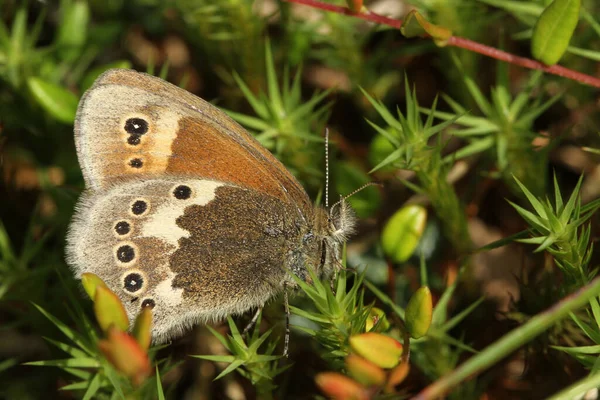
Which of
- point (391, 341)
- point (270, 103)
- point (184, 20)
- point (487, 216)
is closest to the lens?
point (391, 341)

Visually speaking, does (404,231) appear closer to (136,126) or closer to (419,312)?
(419,312)

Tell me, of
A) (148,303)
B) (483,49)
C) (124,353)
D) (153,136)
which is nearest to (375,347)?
(124,353)

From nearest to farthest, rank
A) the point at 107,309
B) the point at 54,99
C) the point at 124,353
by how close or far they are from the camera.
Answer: the point at 124,353 < the point at 107,309 < the point at 54,99

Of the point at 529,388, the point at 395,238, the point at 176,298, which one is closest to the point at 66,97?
the point at 176,298

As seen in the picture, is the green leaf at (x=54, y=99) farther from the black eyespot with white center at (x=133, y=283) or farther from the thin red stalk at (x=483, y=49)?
the thin red stalk at (x=483, y=49)

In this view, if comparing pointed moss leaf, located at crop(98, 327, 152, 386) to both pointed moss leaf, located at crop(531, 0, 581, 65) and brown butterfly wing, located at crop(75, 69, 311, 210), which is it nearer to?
brown butterfly wing, located at crop(75, 69, 311, 210)

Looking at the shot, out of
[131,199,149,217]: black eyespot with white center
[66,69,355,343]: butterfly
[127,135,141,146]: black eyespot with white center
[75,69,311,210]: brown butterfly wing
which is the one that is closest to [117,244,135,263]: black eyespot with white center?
[66,69,355,343]: butterfly

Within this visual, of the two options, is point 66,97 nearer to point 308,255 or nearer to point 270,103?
point 270,103
